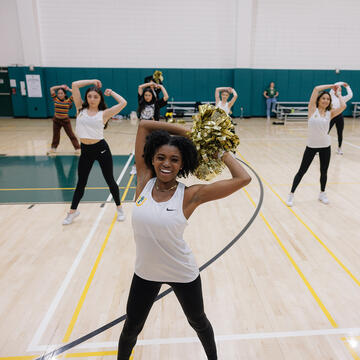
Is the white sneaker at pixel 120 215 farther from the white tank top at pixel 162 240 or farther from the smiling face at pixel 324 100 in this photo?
the smiling face at pixel 324 100

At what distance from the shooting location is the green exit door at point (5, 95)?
15.3 metres

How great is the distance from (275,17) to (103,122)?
13.9 metres

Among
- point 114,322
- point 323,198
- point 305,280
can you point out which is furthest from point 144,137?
point 323,198

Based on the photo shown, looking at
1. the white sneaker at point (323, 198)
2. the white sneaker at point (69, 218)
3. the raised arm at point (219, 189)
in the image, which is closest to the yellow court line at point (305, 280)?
the white sneaker at point (323, 198)

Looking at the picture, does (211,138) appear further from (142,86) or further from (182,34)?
(182,34)

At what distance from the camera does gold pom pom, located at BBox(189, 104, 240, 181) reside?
1815 mm

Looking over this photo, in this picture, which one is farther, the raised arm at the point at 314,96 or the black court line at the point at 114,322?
the raised arm at the point at 314,96

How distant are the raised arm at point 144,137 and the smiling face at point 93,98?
7.68 ft

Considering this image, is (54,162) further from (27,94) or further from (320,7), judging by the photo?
(320,7)

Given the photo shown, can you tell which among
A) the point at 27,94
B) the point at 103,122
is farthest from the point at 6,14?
the point at 103,122

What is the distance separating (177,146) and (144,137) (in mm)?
341

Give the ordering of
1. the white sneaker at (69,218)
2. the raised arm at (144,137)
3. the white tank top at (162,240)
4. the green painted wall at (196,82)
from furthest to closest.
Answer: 1. the green painted wall at (196,82)
2. the white sneaker at (69,218)
3. the raised arm at (144,137)
4. the white tank top at (162,240)

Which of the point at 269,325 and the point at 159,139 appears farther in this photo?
the point at 269,325

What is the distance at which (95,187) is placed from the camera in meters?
6.21
